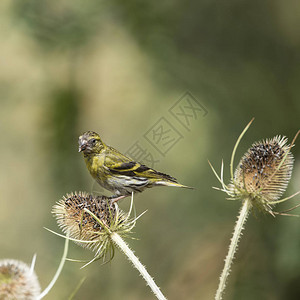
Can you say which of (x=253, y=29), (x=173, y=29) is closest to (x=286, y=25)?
(x=253, y=29)

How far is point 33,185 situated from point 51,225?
2.19 metres

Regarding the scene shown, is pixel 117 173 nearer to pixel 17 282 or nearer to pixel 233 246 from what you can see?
pixel 233 246

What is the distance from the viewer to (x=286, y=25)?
7914mm

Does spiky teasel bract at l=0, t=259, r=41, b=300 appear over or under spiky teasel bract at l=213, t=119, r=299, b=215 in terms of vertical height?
under

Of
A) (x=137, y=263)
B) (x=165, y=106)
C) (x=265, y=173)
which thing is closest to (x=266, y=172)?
(x=265, y=173)

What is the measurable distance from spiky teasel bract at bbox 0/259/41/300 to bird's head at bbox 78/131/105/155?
199 centimetres

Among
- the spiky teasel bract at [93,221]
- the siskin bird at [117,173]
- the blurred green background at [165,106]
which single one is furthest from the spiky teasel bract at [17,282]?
the blurred green background at [165,106]

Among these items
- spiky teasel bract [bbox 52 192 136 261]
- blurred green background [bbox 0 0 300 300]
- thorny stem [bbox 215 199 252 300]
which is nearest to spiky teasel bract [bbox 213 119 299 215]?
thorny stem [bbox 215 199 252 300]

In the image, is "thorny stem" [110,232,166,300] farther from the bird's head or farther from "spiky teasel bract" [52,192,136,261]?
the bird's head

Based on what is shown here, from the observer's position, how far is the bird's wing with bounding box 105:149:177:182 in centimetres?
520

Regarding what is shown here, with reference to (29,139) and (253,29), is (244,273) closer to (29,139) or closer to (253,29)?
(253,29)

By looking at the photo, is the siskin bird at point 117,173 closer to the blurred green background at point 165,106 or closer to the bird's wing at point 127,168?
the bird's wing at point 127,168

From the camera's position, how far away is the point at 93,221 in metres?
3.97

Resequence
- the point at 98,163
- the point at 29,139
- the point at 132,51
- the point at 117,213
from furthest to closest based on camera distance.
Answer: the point at 29,139, the point at 132,51, the point at 98,163, the point at 117,213
